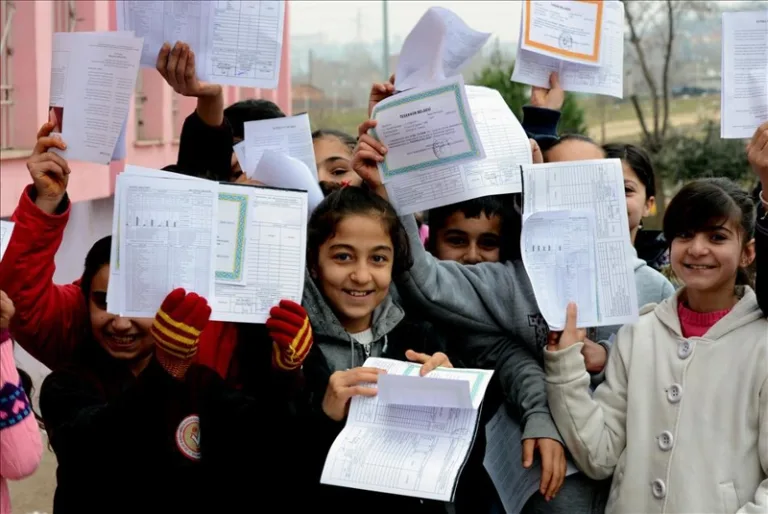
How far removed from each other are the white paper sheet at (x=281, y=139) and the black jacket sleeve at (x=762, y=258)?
116cm

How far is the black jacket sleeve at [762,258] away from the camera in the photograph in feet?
7.99

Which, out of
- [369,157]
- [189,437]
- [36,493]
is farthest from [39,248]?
[36,493]

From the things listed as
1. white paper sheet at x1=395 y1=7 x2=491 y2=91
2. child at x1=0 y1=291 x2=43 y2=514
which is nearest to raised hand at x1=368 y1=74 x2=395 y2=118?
white paper sheet at x1=395 y1=7 x2=491 y2=91

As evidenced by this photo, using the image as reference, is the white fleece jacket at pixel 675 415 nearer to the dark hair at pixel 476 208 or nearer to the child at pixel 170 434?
the dark hair at pixel 476 208

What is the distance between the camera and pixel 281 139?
2.94 m

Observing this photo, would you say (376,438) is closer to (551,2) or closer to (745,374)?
(745,374)

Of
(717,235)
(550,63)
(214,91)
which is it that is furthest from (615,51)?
(214,91)

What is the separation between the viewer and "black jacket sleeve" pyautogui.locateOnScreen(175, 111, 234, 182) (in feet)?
10.2

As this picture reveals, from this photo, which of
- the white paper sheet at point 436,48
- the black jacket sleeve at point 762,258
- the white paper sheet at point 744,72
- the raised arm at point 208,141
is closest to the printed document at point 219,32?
the raised arm at point 208,141

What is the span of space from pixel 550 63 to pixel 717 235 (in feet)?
2.63

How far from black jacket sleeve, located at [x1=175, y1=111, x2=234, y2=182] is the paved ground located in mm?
2146

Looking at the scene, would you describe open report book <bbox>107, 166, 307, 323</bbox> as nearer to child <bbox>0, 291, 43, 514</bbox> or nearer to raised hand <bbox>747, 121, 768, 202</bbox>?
child <bbox>0, 291, 43, 514</bbox>

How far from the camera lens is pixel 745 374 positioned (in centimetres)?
244

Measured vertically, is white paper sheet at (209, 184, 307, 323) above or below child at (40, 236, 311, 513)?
above
